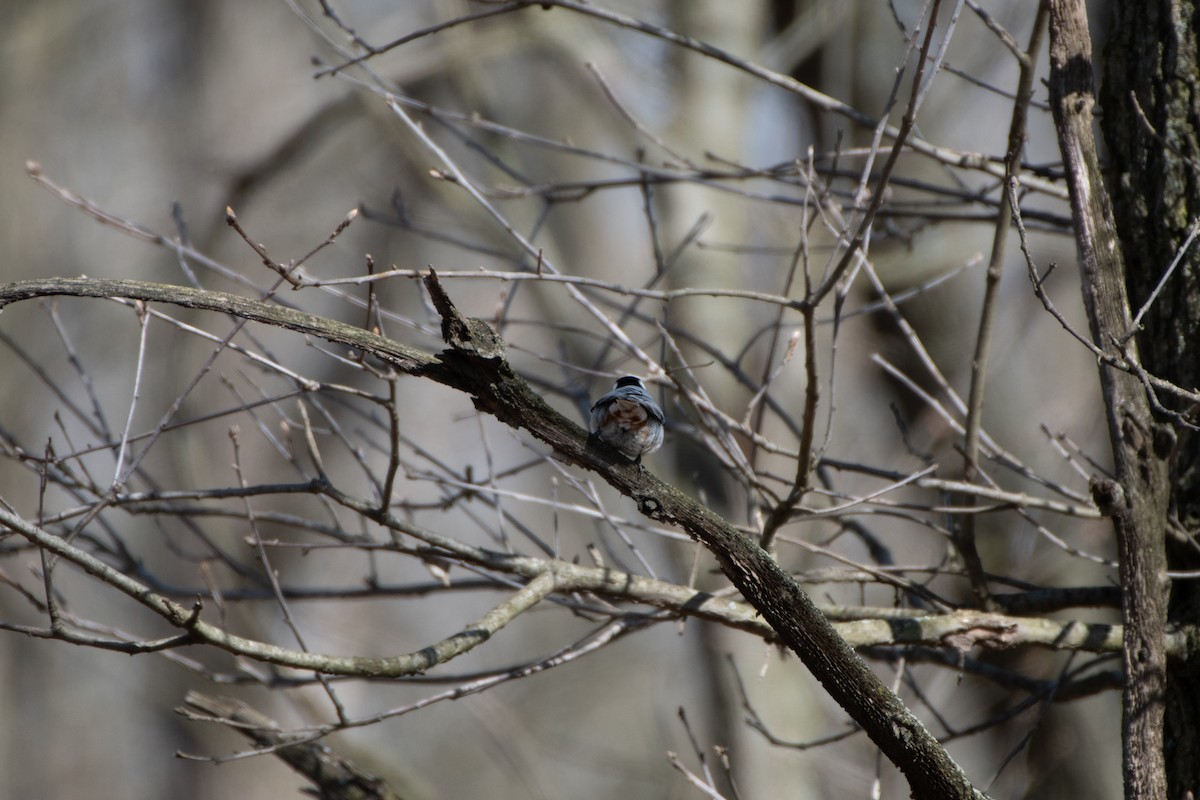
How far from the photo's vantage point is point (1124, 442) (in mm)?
1947

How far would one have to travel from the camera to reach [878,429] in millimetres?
7047

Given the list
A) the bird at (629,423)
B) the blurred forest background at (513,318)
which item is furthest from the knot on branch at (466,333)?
the blurred forest background at (513,318)

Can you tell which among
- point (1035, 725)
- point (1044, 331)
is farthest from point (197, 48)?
point (1035, 725)

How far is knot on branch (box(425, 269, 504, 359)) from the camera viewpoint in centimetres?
140

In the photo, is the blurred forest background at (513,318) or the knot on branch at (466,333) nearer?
the knot on branch at (466,333)

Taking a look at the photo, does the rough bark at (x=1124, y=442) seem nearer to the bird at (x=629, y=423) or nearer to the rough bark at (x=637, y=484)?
the rough bark at (x=637, y=484)

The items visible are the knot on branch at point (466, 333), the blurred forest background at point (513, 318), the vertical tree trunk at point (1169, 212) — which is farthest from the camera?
the blurred forest background at point (513, 318)

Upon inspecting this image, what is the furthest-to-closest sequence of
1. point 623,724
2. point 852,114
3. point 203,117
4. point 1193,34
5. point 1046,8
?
point 623,724
point 203,117
point 852,114
point 1193,34
point 1046,8

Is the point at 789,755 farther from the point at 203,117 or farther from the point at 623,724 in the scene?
the point at 203,117

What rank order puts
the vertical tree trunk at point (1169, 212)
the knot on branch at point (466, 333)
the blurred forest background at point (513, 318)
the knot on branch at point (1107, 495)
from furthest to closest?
the blurred forest background at point (513, 318) → the vertical tree trunk at point (1169, 212) → the knot on branch at point (1107, 495) → the knot on branch at point (466, 333)

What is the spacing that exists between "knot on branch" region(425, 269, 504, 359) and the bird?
0.43 metres

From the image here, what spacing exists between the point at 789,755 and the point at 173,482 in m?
4.41

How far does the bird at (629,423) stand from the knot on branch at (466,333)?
0.43 m

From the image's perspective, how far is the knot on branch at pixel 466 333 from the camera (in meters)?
1.40
